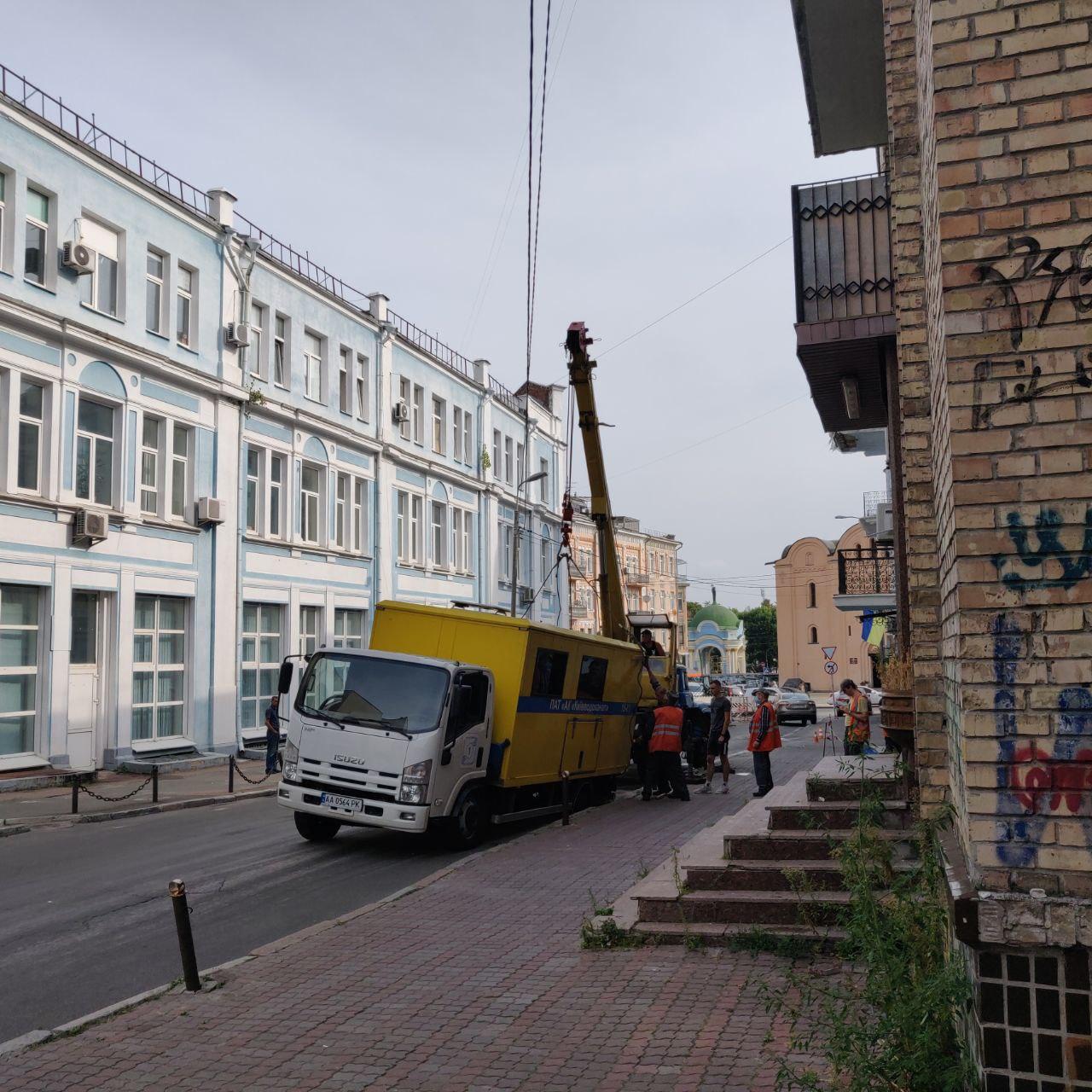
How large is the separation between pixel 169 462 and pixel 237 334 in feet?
12.2

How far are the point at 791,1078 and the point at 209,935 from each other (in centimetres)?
553

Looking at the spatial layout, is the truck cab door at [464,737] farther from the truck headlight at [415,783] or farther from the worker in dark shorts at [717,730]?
the worker in dark shorts at [717,730]

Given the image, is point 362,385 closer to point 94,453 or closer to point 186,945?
point 94,453

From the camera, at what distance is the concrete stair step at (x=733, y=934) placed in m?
7.31

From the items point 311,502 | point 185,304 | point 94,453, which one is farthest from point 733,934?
point 311,502

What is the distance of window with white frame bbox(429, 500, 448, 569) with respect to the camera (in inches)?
1513

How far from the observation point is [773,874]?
26.7 feet

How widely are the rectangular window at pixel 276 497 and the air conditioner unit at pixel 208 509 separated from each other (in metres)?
3.40

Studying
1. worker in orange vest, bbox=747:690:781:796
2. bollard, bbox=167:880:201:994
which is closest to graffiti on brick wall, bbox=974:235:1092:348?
bollard, bbox=167:880:201:994

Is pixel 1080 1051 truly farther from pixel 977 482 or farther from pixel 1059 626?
pixel 977 482

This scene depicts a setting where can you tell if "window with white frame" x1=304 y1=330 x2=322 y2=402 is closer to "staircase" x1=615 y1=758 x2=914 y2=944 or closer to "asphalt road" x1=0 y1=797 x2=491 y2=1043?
"asphalt road" x1=0 y1=797 x2=491 y2=1043

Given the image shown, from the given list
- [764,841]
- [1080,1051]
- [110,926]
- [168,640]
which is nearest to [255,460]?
[168,640]

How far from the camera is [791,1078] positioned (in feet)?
15.6

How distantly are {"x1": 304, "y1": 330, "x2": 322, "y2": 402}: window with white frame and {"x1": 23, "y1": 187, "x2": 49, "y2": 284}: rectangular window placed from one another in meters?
9.44
